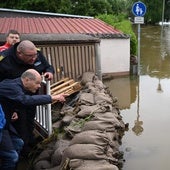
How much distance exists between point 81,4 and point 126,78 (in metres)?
11.3

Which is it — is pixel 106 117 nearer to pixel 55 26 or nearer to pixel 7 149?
pixel 7 149

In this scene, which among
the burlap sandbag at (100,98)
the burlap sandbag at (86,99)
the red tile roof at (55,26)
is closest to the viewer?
the burlap sandbag at (86,99)

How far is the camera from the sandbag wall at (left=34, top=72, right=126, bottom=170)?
420 centimetres

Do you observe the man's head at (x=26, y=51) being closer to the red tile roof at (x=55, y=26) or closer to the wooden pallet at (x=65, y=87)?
the wooden pallet at (x=65, y=87)

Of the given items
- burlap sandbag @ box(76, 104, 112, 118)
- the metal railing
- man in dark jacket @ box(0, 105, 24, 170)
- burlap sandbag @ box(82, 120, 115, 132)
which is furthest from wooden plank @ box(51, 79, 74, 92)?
man in dark jacket @ box(0, 105, 24, 170)

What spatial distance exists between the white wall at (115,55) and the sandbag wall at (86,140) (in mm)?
4551

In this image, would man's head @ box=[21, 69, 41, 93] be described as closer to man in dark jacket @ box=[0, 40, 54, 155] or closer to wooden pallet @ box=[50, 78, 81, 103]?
man in dark jacket @ box=[0, 40, 54, 155]

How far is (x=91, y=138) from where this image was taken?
458 centimetres

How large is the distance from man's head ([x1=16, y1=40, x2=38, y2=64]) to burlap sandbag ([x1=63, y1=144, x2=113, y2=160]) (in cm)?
132

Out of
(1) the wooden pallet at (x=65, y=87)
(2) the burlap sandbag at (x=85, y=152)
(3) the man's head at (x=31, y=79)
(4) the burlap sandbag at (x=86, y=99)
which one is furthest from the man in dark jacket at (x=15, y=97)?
(1) the wooden pallet at (x=65, y=87)

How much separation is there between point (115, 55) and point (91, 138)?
7.10m

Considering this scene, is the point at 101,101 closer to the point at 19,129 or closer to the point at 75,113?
the point at 75,113

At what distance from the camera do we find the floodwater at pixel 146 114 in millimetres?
5828

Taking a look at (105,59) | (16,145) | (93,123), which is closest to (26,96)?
(16,145)
